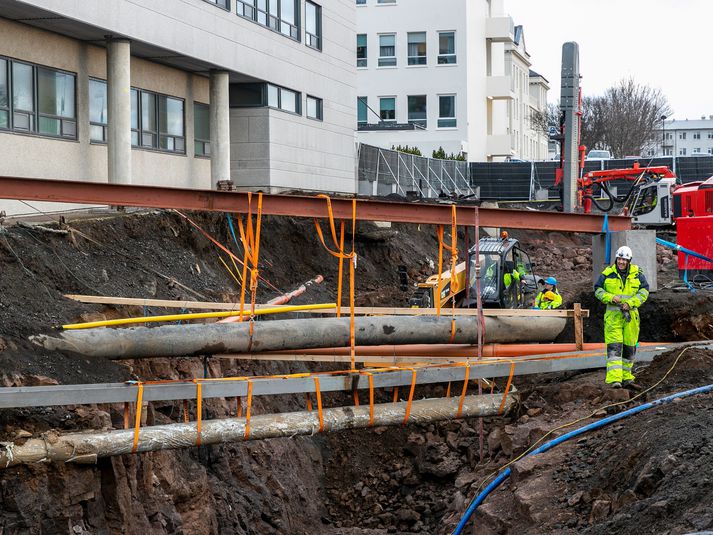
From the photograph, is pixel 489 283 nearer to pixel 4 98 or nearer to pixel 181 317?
pixel 181 317

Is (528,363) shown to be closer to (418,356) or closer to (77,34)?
(418,356)

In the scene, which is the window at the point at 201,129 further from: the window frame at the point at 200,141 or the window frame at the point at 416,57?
the window frame at the point at 416,57

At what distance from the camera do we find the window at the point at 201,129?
26812mm

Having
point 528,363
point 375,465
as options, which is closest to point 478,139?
point 375,465

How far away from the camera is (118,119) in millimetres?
21703

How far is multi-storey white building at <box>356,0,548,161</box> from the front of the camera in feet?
177

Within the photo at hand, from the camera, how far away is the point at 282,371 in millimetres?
17953

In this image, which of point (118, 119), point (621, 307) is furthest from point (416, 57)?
point (621, 307)

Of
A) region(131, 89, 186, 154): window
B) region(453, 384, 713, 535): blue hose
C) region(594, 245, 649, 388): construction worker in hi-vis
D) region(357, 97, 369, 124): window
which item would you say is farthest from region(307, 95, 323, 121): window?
region(357, 97, 369, 124): window

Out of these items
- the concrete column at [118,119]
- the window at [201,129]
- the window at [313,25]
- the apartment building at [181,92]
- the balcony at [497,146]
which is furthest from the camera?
the balcony at [497,146]

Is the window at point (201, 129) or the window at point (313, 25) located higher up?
the window at point (313, 25)

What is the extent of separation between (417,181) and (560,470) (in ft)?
110

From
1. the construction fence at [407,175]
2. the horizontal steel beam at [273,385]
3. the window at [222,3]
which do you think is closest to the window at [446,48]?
the construction fence at [407,175]

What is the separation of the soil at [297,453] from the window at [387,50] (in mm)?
34793
